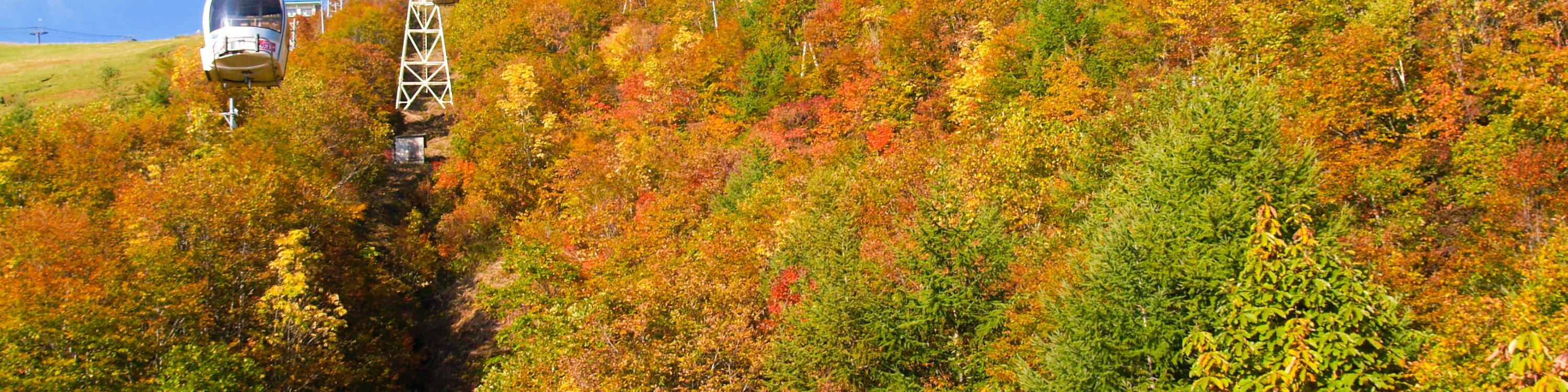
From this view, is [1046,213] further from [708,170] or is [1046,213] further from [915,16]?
[915,16]

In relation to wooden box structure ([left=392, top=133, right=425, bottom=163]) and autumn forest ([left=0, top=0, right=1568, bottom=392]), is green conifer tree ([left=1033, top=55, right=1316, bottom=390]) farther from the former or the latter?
wooden box structure ([left=392, top=133, right=425, bottom=163])

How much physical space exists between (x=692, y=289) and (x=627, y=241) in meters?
10.3

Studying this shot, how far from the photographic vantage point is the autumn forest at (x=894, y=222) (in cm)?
1709

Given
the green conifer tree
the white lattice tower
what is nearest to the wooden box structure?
the white lattice tower

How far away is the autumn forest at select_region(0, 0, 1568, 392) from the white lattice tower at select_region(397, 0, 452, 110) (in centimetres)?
1223

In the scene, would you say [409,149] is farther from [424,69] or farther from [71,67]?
[71,67]

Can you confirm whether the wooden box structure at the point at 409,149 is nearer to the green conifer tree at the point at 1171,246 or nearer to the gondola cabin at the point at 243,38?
the gondola cabin at the point at 243,38

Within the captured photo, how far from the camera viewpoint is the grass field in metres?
81.9

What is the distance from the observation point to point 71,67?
97.9 metres

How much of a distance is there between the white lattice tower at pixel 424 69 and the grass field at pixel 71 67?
20145 millimetres

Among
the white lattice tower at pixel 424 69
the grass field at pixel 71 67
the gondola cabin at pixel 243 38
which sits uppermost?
the gondola cabin at pixel 243 38

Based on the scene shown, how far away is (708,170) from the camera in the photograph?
44031 millimetres

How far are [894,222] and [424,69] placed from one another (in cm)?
5503

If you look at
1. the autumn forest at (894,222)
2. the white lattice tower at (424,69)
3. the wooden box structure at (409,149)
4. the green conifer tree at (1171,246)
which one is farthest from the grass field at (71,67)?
the green conifer tree at (1171,246)
